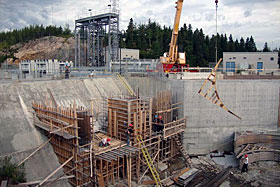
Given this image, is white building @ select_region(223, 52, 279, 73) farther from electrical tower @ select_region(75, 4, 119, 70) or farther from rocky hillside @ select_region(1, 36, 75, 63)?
rocky hillside @ select_region(1, 36, 75, 63)

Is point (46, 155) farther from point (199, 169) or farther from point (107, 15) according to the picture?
point (107, 15)

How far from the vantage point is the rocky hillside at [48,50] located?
63.2m

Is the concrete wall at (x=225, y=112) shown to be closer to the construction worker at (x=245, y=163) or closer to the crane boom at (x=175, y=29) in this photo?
the construction worker at (x=245, y=163)

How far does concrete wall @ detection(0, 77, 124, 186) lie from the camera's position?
1331 centimetres

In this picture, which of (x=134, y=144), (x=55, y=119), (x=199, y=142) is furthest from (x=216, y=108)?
(x=55, y=119)

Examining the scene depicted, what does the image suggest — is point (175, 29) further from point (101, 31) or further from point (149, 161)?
point (101, 31)

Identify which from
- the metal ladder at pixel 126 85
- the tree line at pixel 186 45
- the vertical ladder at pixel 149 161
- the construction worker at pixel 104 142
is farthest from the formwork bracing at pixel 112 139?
the tree line at pixel 186 45

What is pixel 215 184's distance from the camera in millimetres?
14156

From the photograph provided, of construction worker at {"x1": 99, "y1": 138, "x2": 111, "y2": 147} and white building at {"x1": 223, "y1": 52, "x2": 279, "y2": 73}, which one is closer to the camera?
construction worker at {"x1": 99, "y1": 138, "x2": 111, "y2": 147}

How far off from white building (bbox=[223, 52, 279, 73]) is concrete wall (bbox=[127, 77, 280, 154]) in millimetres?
14519

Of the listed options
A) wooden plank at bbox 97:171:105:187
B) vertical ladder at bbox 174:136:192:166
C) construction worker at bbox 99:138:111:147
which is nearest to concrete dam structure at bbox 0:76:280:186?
vertical ladder at bbox 174:136:192:166

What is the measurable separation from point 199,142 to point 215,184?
4952mm

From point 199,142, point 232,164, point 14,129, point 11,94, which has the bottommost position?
point 232,164

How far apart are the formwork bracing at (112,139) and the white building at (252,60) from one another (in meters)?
21.5
